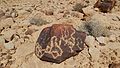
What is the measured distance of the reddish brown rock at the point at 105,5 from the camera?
405cm

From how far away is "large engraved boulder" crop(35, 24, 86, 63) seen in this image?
3.20m

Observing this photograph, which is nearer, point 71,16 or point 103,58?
point 103,58

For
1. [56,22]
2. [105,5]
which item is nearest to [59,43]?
[56,22]

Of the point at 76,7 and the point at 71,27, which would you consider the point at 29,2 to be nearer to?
the point at 76,7

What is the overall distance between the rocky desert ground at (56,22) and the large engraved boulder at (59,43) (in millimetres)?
56

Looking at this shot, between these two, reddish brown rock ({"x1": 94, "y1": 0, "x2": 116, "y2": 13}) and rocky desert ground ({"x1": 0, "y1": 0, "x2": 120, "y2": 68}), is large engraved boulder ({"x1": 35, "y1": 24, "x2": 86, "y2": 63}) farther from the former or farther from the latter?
reddish brown rock ({"x1": 94, "y1": 0, "x2": 116, "y2": 13})

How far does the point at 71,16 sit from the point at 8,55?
1.06m

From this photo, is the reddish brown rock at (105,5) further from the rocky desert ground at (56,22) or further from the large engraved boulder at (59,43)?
the large engraved boulder at (59,43)

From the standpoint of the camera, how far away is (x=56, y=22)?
388 centimetres

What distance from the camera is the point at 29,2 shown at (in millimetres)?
4559

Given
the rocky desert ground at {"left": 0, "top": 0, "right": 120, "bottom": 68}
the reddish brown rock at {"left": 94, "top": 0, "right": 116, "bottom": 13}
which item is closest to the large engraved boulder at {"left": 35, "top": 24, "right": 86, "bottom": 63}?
the rocky desert ground at {"left": 0, "top": 0, "right": 120, "bottom": 68}

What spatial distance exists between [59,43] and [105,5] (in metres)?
1.12

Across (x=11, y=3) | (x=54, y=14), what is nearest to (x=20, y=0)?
(x=11, y=3)

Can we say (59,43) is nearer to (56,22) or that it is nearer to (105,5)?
(56,22)
